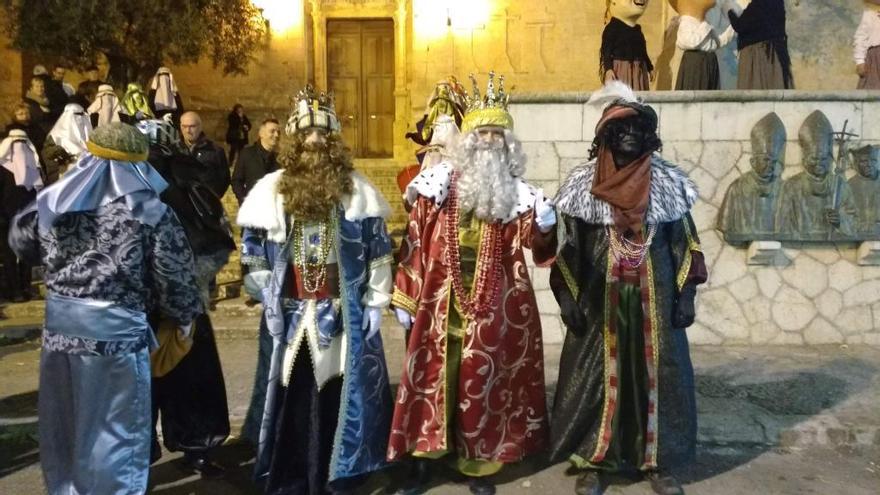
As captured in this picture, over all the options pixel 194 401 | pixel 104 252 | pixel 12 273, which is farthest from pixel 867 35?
pixel 12 273

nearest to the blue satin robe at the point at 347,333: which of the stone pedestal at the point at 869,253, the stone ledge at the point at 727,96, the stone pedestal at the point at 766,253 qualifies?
the stone ledge at the point at 727,96

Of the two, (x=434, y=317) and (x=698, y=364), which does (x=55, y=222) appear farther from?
(x=698, y=364)

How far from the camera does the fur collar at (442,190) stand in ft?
12.7

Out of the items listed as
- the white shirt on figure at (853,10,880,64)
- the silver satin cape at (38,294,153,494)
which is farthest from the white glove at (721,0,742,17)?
the silver satin cape at (38,294,153,494)

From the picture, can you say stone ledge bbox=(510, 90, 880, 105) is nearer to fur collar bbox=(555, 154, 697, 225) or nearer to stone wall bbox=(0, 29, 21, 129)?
fur collar bbox=(555, 154, 697, 225)

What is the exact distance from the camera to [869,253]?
6.31m

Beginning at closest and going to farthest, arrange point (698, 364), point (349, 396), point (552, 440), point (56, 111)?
1. point (349, 396)
2. point (552, 440)
3. point (698, 364)
4. point (56, 111)

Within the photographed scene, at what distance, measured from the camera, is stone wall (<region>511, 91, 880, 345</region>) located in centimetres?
631

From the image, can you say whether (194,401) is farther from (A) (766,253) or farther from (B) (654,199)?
(A) (766,253)

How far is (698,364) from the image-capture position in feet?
19.7

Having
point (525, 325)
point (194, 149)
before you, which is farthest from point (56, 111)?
point (525, 325)

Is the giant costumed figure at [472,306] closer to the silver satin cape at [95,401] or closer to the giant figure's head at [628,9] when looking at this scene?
the silver satin cape at [95,401]

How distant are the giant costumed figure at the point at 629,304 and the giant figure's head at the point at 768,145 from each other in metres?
2.63

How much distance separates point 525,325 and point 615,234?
67 cm
